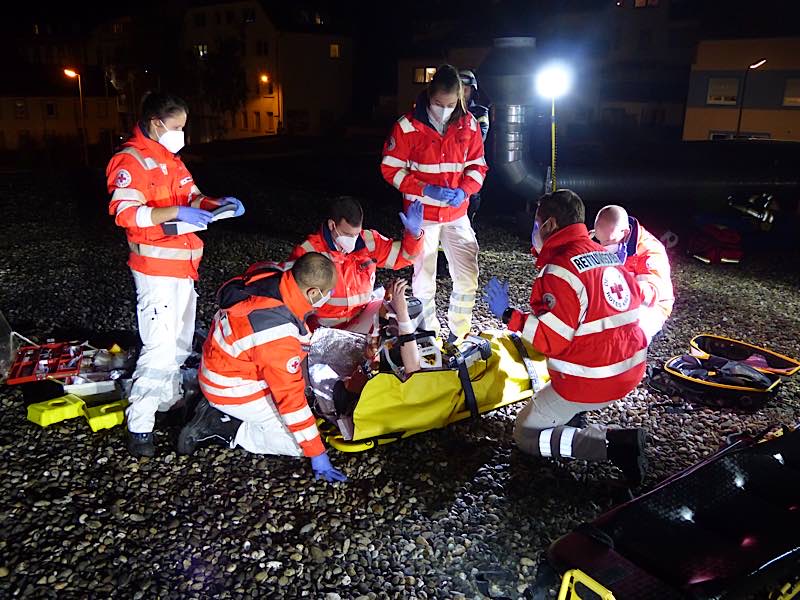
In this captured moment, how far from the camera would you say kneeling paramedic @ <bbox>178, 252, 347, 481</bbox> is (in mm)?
3691

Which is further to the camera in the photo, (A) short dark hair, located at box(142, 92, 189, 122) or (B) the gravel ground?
(A) short dark hair, located at box(142, 92, 189, 122)

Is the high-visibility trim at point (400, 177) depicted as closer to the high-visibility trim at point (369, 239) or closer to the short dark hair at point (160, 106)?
the high-visibility trim at point (369, 239)

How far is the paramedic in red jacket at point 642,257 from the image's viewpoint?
484 cm

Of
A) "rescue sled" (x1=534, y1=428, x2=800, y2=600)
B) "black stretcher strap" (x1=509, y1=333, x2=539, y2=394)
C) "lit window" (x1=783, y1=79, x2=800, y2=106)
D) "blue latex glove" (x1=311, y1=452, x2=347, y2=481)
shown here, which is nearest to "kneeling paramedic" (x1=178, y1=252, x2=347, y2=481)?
"blue latex glove" (x1=311, y1=452, x2=347, y2=481)

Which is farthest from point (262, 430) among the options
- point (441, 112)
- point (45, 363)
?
point (441, 112)

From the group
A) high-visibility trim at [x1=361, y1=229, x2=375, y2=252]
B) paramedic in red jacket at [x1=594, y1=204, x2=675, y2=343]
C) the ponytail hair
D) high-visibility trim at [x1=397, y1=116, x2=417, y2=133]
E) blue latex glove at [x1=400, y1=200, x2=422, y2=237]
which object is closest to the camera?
paramedic in red jacket at [x1=594, y1=204, x2=675, y2=343]

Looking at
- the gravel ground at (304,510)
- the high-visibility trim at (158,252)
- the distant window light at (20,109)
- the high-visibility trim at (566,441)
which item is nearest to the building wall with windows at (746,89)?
the gravel ground at (304,510)

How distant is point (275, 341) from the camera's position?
369cm

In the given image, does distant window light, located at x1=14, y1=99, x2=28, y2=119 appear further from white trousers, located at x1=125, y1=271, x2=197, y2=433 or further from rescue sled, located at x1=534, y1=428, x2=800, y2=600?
rescue sled, located at x1=534, y1=428, x2=800, y2=600

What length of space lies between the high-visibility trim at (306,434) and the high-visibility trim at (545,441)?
4.67 feet

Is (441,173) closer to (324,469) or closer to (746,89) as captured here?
(324,469)

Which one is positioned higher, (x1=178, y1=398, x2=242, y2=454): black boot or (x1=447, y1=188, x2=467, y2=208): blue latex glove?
(x1=447, y1=188, x2=467, y2=208): blue latex glove

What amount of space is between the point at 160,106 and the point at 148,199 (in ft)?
1.91

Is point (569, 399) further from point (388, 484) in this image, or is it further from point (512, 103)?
point (512, 103)
